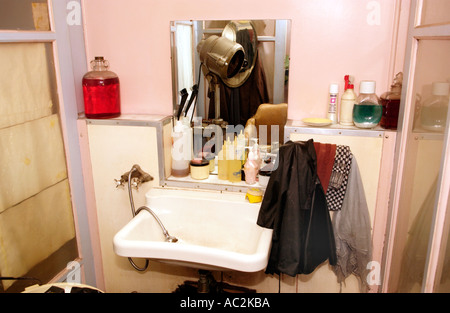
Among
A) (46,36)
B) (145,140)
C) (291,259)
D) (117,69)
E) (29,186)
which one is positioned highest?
(46,36)

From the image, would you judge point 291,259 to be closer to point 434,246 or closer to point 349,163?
point 349,163

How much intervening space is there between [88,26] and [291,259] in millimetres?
1314

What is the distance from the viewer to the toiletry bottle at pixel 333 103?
4.84 ft

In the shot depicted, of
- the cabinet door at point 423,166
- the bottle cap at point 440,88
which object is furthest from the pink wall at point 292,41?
the bottle cap at point 440,88

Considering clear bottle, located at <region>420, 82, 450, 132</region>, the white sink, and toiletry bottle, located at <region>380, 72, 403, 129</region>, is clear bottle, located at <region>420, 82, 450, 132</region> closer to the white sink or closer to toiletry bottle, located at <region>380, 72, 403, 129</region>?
toiletry bottle, located at <region>380, 72, 403, 129</region>

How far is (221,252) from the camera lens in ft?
4.09

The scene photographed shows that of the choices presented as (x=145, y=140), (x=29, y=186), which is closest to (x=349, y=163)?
(x=145, y=140)

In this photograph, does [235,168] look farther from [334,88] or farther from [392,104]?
[392,104]

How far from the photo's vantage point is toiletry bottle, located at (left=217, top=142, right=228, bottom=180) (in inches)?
64.3

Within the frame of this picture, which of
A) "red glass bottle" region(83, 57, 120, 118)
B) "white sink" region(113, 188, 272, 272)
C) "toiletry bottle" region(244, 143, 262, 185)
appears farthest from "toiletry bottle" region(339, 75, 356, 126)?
"red glass bottle" region(83, 57, 120, 118)

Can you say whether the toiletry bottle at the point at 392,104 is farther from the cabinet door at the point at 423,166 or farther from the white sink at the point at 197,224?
the white sink at the point at 197,224

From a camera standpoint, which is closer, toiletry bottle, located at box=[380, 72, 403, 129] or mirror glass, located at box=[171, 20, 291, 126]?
toiletry bottle, located at box=[380, 72, 403, 129]

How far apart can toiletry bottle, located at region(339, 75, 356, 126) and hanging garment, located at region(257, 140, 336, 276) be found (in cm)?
20

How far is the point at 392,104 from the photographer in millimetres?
1407
